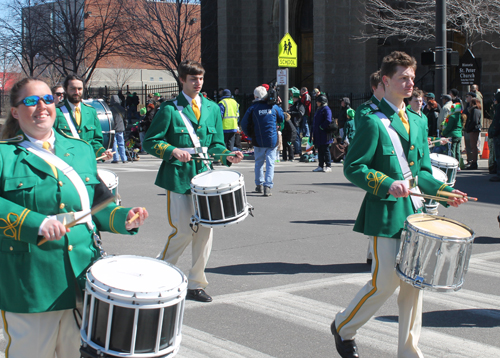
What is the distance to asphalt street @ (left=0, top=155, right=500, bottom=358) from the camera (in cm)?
498

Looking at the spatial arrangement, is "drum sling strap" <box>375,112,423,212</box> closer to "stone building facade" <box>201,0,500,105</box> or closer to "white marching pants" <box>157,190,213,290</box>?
"white marching pants" <box>157,190,213,290</box>

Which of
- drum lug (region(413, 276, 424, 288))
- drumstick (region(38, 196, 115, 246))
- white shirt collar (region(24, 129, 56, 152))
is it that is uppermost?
white shirt collar (region(24, 129, 56, 152))

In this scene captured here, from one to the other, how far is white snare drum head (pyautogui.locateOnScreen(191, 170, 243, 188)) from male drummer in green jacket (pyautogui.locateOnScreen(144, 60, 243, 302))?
0.15 m

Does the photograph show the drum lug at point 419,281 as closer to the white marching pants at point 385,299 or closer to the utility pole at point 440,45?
the white marching pants at point 385,299

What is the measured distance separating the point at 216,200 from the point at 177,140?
761mm

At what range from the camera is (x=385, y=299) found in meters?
4.30

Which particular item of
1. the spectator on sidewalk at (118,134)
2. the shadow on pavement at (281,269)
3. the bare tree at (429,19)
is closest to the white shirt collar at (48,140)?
the shadow on pavement at (281,269)

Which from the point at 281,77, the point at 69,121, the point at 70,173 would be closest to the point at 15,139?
the point at 70,173

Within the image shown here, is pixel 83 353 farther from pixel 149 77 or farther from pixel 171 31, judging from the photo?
pixel 149 77

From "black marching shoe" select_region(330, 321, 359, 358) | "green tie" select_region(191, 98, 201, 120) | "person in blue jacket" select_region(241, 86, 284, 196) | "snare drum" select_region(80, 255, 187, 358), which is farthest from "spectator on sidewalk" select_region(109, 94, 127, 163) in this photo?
"snare drum" select_region(80, 255, 187, 358)

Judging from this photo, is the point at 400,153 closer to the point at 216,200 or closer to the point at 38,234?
the point at 216,200

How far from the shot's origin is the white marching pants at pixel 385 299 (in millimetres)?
4203

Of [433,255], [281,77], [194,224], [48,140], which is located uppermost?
[281,77]

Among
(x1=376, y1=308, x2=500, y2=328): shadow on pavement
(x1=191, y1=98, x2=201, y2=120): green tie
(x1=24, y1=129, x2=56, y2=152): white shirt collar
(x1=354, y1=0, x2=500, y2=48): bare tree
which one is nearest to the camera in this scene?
(x1=24, y1=129, x2=56, y2=152): white shirt collar
